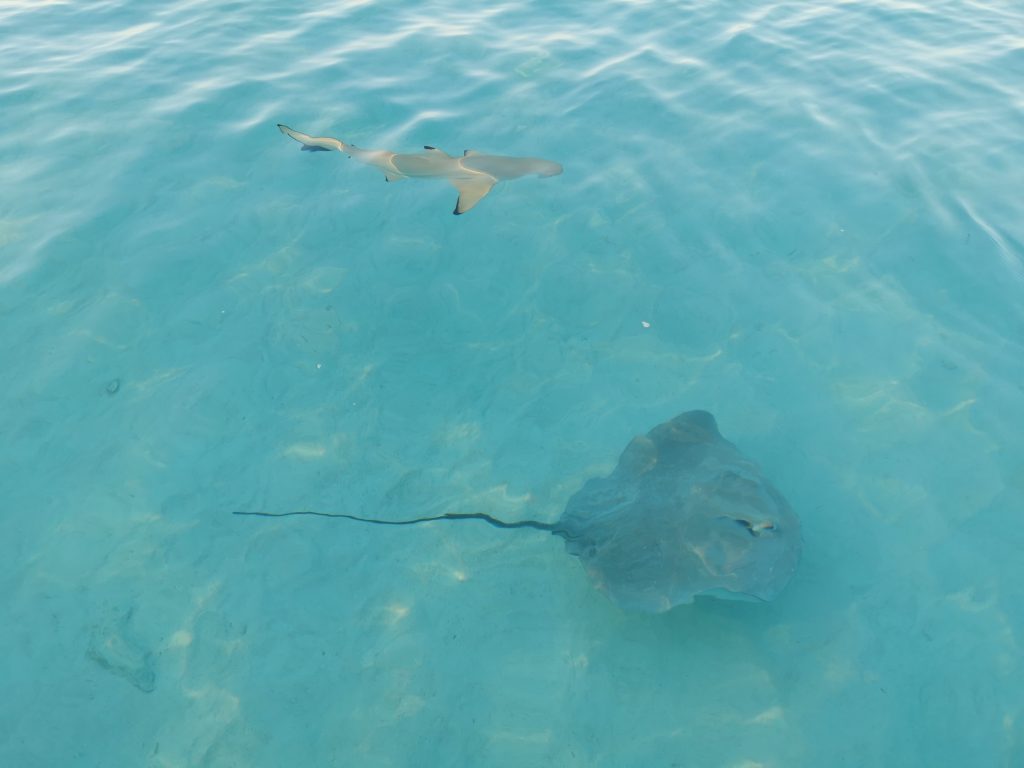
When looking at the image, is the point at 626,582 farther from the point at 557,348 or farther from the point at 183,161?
the point at 183,161

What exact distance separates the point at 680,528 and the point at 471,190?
5.13 meters

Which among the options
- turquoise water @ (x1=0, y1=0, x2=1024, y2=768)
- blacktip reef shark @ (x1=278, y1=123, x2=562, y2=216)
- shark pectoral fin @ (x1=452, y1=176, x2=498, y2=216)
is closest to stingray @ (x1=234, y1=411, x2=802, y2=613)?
turquoise water @ (x1=0, y1=0, x2=1024, y2=768)

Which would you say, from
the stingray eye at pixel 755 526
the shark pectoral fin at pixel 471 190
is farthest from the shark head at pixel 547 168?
the stingray eye at pixel 755 526

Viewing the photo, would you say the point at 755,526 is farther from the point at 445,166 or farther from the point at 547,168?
the point at 445,166

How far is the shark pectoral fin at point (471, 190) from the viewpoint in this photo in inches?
339

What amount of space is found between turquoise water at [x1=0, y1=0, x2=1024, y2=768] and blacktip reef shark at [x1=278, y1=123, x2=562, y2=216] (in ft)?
1.69

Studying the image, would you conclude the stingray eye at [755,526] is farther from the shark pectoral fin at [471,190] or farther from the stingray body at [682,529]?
the shark pectoral fin at [471,190]

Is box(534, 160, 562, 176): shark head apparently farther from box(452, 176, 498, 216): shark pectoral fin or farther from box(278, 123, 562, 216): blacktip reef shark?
box(452, 176, 498, 216): shark pectoral fin

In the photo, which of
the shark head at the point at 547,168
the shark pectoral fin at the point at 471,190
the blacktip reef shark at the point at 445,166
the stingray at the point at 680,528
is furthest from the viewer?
the shark head at the point at 547,168

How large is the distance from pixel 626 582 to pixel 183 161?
28.8 feet

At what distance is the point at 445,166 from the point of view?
8.97m

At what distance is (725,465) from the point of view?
19.9 ft

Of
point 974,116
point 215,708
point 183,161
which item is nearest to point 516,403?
point 215,708

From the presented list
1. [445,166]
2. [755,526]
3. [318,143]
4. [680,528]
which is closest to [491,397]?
[680,528]
